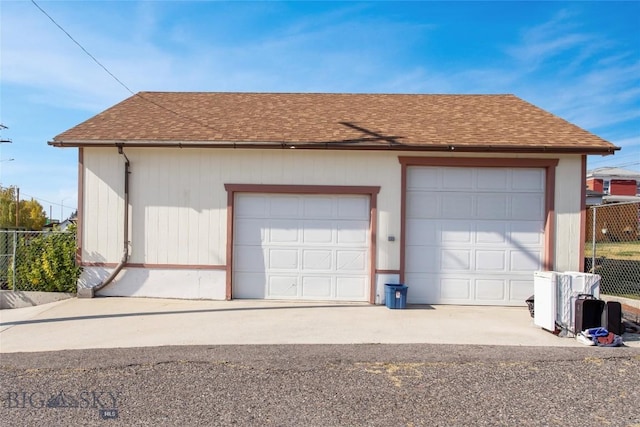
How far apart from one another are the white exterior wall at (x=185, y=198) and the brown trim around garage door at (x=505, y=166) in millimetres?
207

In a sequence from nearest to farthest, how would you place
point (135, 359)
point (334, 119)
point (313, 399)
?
point (313, 399) → point (135, 359) → point (334, 119)

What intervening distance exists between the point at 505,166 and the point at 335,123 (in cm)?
379

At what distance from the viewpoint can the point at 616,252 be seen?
638 inches

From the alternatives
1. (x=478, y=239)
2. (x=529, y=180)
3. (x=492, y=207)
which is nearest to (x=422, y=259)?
(x=478, y=239)

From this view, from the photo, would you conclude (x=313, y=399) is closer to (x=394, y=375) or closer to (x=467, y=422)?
(x=394, y=375)

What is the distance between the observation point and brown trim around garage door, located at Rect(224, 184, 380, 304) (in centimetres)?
878

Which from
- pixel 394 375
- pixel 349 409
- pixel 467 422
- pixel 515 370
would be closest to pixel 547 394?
pixel 515 370

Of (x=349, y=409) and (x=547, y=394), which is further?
(x=547, y=394)

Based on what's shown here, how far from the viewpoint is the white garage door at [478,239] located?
8852 millimetres

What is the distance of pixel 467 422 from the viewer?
3.61 metres

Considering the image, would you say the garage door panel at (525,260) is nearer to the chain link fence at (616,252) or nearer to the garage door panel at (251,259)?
the chain link fence at (616,252)

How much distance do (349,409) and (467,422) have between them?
1.01 m

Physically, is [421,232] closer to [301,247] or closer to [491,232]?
[491,232]

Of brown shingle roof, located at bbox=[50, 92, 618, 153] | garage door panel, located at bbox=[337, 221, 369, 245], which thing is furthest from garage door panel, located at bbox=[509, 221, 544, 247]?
garage door panel, located at bbox=[337, 221, 369, 245]
